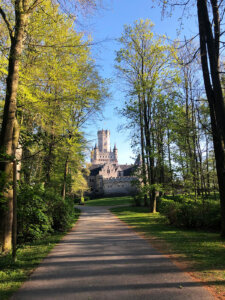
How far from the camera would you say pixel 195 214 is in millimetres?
10844

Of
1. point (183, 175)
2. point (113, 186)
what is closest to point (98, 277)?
point (183, 175)

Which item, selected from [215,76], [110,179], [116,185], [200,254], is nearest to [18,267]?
[200,254]

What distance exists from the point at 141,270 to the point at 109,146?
145 meters

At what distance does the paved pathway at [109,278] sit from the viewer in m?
3.77

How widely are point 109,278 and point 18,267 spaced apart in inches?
95.7

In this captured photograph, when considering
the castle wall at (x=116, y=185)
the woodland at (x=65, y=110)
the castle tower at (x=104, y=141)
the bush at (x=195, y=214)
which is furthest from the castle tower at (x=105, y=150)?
the bush at (x=195, y=214)

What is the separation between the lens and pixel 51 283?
437 cm

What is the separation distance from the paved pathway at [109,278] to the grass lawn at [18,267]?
184 millimetres

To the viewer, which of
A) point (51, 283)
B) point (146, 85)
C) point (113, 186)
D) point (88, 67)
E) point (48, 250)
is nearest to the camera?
point (51, 283)

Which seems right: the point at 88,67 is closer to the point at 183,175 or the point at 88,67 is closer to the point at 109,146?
the point at 183,175

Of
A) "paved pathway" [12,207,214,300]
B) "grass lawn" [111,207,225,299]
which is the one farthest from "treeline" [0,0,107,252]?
"grass lawn" [111,207,225,299]

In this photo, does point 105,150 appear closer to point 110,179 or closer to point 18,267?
point 110,179

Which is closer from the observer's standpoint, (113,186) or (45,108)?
(45,108)

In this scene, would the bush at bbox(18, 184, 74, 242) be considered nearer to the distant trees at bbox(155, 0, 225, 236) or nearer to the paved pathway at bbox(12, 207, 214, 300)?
the paved pathway at bbox(12, 207, 214, 300)
